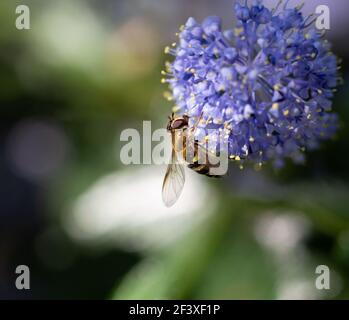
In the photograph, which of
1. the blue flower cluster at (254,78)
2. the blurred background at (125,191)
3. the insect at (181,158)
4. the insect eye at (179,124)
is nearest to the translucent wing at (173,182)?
the insect at (181,158)

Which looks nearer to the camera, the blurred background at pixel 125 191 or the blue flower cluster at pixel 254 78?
the blue flower cluster at pixel 254 78

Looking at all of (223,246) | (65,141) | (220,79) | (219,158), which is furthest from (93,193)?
(220,79)

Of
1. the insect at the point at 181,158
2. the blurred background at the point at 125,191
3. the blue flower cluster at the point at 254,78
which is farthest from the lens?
the blurred background at the point at 125,191

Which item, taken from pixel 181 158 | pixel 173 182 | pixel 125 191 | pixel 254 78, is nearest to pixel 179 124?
pixel 181 158

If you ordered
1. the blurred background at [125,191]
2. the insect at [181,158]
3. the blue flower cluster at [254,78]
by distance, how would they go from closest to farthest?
the blue flower cluster at [254,78]
the insect at [181,158]
the blurred background at [125,191]

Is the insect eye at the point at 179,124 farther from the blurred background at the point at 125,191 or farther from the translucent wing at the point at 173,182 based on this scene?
the blurred background at the point at 125,191

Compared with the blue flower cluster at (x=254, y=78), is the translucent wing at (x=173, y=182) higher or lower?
lower

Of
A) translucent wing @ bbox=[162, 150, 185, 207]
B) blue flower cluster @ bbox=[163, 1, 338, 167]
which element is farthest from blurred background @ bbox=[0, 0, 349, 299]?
blue flower cluster @ bbox=[163, 1, 338, 167]

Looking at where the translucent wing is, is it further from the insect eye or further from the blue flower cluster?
the blue flower cluster
